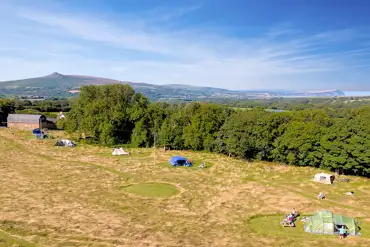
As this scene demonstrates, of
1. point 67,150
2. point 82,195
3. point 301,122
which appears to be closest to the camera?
point 82,195

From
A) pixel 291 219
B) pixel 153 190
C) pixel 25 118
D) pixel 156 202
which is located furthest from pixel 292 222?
pixel 25 118

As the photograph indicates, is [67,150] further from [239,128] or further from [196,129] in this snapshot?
[239,128]

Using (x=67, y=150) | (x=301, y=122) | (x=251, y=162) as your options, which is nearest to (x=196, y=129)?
(x=251, y=162)

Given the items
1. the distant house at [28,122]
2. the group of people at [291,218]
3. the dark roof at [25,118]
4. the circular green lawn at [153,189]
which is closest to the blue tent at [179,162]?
the circular green lawn at [153,189]

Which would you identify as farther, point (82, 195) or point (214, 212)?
point (82, 195)

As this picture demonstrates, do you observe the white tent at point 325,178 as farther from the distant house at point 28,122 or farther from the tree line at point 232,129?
the distant house at point 28,122

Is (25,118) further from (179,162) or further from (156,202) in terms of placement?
(156,202)
